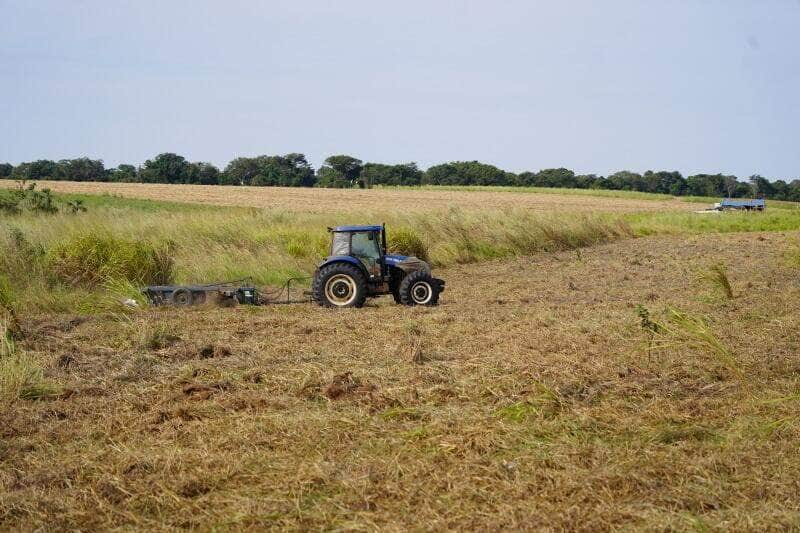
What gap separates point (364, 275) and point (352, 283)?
278mm

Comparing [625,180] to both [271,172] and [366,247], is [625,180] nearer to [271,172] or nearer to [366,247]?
[271,172]

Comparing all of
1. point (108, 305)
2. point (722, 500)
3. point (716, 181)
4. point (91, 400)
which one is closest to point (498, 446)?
point (722, 500)

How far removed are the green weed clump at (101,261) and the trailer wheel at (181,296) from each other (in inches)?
59.8

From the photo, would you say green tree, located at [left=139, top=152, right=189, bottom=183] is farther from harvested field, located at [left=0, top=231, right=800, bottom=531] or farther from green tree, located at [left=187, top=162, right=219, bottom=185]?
harvested field, located at [left=0, top=231, right=800, bottom=531]

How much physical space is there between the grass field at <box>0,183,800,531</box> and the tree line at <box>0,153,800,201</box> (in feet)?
233

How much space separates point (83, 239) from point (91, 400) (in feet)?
28.3

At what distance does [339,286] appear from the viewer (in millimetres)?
13258

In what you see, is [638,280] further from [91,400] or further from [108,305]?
[91,400]

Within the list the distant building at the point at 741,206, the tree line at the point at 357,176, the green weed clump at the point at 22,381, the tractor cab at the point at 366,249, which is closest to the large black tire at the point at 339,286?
the tractor cab at the point at 366,249

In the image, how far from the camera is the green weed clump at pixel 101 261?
14.7 metres

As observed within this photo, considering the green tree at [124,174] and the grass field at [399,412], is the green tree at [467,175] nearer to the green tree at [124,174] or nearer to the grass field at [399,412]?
the green tree at [124,174]

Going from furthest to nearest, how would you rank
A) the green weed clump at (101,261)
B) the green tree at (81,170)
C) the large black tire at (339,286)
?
1. the green tree at (81,170)
2. the green weed clump at (101,261)
3. the large black tire at (339,286)

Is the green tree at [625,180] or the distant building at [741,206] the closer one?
the distant building at [741,206]

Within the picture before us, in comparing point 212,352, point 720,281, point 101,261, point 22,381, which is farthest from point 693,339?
point 101,261
